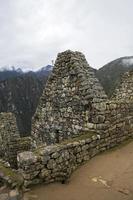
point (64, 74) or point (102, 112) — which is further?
point (64, 74)

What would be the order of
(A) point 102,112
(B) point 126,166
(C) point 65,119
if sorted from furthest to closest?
(C) point 65,119 → (A) point 102,112 → (B) point 126,166

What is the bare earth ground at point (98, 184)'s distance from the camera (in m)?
7.00

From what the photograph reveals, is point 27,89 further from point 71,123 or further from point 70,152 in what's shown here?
point 70,152

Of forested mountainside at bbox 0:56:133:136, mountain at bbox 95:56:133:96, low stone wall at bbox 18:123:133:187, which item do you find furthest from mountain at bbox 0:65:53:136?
low stone wall at bbox 18:123:133:187

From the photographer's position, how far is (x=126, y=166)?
8570 mm

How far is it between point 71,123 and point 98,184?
3.53m

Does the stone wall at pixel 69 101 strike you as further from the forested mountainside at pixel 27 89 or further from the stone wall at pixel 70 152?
the forested mountainside at pixel 27 89

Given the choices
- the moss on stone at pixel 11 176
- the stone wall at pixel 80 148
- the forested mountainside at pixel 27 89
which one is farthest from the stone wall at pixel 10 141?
the forested mountainside at pixel 27 89

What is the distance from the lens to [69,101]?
1097cm

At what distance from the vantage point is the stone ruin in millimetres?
7824

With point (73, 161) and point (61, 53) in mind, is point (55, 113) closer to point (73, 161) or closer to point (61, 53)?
point (61, 53)

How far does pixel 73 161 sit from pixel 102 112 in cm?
200

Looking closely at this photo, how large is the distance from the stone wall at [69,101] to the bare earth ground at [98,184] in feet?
4.49

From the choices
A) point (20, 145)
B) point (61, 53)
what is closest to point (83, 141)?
point (61, 53)
